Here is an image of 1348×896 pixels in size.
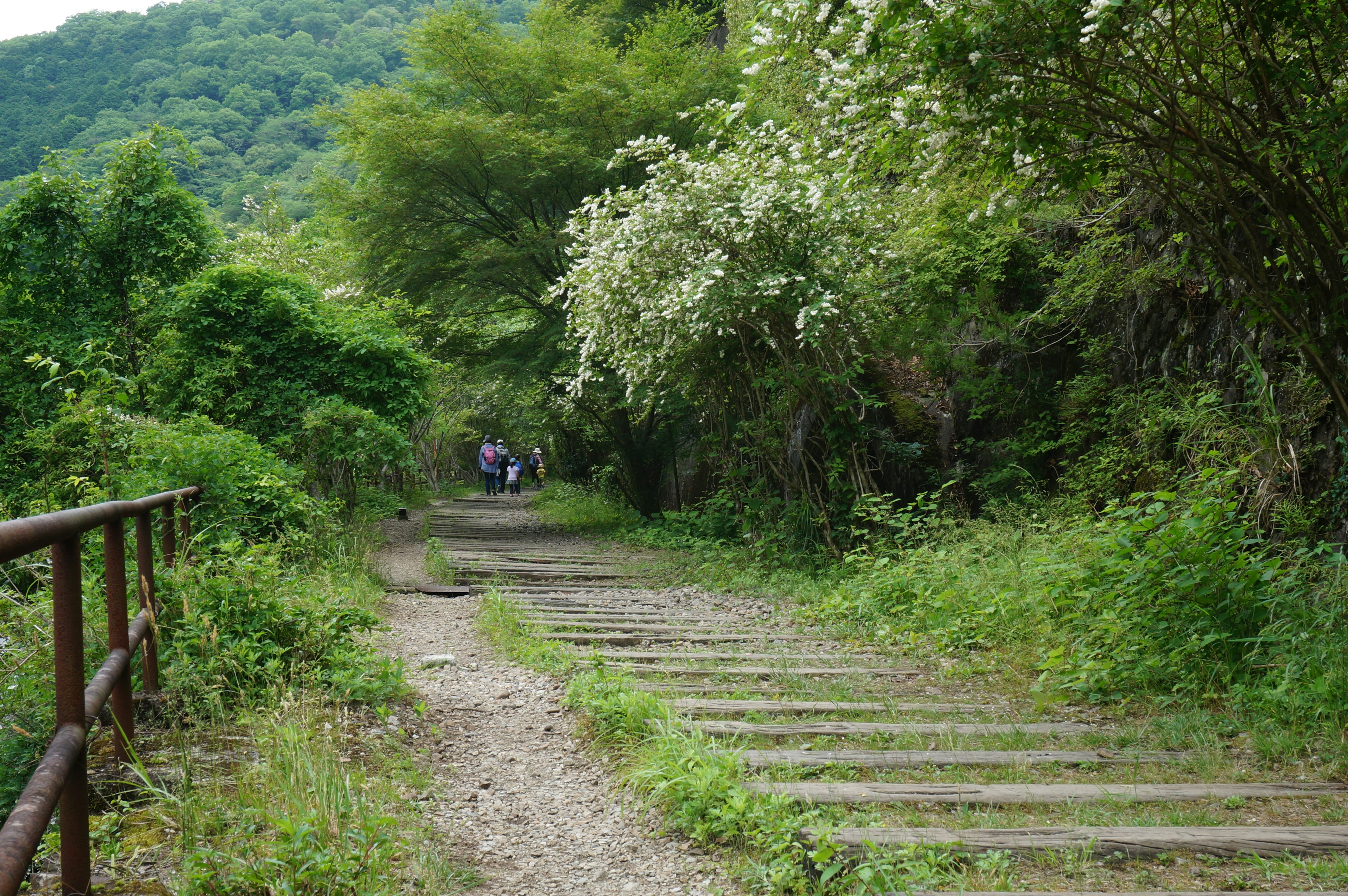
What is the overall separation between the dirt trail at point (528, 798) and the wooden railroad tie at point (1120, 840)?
524 millimetres

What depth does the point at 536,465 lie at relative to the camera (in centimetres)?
3253

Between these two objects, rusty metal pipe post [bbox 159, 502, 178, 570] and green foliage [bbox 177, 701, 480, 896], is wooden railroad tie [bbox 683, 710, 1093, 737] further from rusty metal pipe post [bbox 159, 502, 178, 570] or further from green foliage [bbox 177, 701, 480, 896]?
rusty metal pipe post [bbox 159, 502, 178, 570]

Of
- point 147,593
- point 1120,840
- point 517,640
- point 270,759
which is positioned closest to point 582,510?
point 517,640

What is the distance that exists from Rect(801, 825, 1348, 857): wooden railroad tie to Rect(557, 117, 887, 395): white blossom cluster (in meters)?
5.79

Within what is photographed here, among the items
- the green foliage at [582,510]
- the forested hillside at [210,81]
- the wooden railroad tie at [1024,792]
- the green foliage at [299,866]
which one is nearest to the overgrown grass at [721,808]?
the wooden railroad tie at [1024,792]

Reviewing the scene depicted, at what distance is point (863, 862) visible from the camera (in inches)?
102

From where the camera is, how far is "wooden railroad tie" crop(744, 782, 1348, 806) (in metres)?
3.12

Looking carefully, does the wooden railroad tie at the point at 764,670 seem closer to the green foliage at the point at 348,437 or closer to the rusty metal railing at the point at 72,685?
the rusty metal railing at the point at 72,685

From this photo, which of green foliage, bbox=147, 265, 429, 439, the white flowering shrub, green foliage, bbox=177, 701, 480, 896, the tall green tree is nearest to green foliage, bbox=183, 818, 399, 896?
green foliage, bbox=177, 701, 480, 896

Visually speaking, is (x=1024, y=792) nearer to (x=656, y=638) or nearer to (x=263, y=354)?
(x=656, y=638)

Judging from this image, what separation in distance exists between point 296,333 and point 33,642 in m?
8.23

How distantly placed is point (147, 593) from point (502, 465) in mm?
25450

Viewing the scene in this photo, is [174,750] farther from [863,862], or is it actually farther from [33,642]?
[863,862]

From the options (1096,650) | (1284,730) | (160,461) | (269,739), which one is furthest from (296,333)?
(1284,730)
